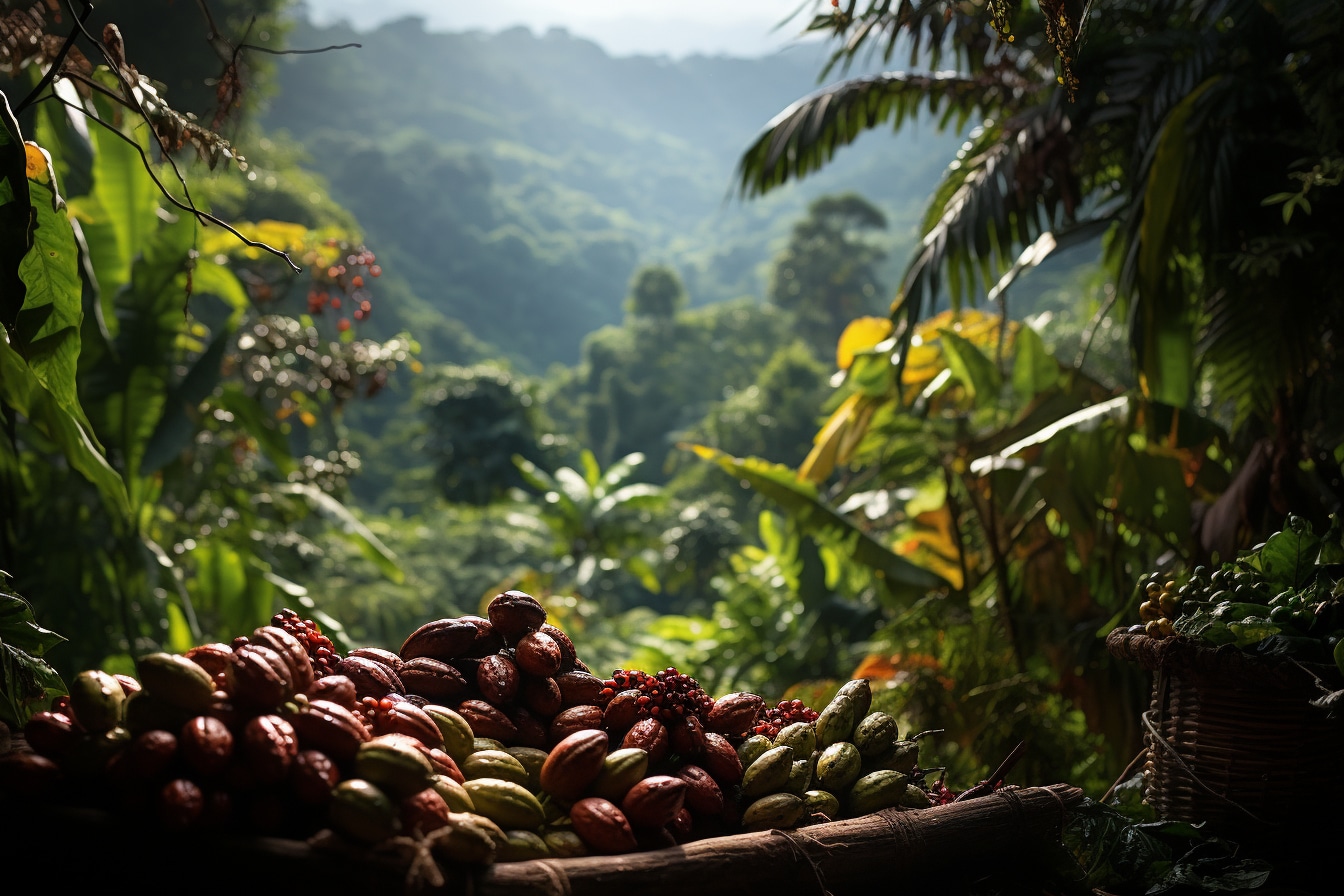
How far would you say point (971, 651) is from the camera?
4074 millimetres

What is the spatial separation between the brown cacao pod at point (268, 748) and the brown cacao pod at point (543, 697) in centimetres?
43

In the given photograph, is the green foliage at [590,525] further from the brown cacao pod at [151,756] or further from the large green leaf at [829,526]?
the brown cacao pod at [151,756]

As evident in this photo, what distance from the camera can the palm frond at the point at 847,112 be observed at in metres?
4.20

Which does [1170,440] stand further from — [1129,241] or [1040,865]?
[1040,865]

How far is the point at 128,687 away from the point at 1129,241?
3.13 meters

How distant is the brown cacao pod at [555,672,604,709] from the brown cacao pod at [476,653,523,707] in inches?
3.2

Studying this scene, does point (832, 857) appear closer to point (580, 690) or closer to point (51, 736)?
point (580, 690)

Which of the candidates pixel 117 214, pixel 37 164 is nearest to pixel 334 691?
pixel 37 164

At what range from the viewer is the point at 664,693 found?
139cm

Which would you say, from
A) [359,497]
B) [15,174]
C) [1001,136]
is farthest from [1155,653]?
[359,497]

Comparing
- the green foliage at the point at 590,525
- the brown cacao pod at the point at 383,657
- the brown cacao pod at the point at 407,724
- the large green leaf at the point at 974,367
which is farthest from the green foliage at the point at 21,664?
the green foliage at the point at 590,525

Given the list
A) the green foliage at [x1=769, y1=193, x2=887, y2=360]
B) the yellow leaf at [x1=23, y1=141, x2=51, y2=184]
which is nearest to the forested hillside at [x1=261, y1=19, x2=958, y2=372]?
the green foliage at [x1=769, y1=193, x2=887, y2=360]

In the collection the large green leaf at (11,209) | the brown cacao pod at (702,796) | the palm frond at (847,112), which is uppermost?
the palm frond at (847,112)

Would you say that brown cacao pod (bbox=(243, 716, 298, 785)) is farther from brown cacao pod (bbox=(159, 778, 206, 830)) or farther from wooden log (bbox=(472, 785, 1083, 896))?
wooden log (bbox=(472, 785, 1083, 896))
